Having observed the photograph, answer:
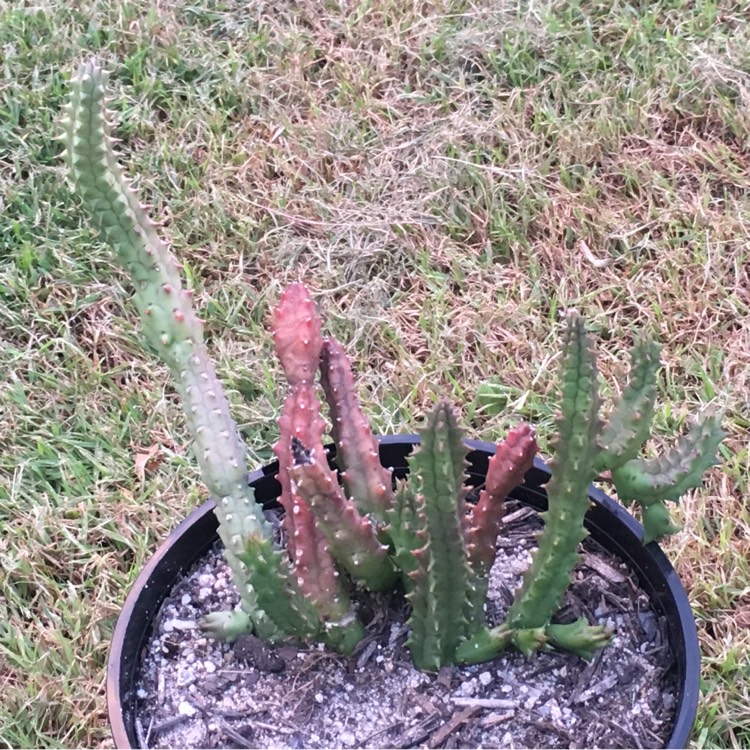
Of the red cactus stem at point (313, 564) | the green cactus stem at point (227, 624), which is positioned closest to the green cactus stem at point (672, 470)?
the red cactus stem at point (313, 564)

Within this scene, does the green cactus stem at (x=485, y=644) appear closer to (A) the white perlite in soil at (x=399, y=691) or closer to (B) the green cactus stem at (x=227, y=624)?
(A) the white perlite in soil at (x=399, y=691)

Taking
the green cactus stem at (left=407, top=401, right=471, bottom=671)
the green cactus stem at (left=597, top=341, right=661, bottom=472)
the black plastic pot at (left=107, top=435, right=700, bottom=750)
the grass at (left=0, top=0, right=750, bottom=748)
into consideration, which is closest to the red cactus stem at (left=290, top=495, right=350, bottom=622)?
the green cactus stem at (left=407, top=401, right=471, bottom=671)

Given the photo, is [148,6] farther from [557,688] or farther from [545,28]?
[557,688]

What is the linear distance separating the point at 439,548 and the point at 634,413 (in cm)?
28

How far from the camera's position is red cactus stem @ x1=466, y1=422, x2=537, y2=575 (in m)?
1.08

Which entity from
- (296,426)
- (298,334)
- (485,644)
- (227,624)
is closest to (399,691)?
(485,644)

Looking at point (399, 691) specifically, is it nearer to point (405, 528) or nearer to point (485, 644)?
point (485, 644)

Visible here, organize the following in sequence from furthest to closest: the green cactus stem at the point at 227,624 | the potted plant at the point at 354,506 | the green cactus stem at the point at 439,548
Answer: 1. the green cactus stem at the point at 227,624
2. the potted plant at the point at 354,506
3. the green cactus stem at the point at 439,548

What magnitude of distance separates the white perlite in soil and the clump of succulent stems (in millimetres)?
38

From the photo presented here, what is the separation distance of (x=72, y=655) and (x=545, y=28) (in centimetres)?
190

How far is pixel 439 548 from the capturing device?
1.00 meters

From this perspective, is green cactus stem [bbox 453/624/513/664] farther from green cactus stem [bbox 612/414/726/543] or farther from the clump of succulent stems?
green cactus stem [bbox 612/414/726/543]

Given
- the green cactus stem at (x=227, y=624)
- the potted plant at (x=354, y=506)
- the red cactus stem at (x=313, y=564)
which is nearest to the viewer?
the potted plant at (x=354, y=506)

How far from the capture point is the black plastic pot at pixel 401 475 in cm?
114
